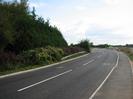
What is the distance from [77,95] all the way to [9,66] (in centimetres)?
1463

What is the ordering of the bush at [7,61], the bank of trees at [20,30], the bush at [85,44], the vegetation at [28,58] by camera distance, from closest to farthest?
the bush at [7,61], the vegetation at [28,58], the bank of trees at [20,30], the bush at [85,44]

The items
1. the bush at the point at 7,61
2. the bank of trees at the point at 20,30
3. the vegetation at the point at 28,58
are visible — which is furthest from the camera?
the bank of trees at the point at 20,30

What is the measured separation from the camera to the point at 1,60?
2992 cm

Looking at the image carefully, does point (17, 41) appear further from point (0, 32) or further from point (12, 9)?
point (0, 32)

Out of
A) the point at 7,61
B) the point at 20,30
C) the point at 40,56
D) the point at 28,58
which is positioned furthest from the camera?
the point at 20,30

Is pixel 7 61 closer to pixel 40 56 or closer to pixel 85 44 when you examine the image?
pixel 40 56

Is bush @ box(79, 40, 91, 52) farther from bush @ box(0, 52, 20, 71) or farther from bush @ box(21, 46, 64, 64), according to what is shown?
bush @ box(0, 52, 20, 71)

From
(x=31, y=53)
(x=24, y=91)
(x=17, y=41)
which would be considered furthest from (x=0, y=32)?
(x=24, y=91)

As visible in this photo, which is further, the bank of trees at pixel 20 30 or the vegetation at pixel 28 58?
the bank of trees at pixel 20 30

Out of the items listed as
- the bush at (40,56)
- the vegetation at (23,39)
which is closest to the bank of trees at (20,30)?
the vegetation at (23,39)

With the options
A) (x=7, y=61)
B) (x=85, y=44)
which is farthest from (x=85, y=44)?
(x=7, y=61)

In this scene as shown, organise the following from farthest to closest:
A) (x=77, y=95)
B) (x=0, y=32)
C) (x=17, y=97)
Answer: (x=0, y=32), (x=77, y=95), (x=17, y=97)

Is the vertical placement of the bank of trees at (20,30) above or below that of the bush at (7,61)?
above

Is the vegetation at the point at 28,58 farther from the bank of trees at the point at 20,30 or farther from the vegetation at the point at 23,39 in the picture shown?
the bank of trees at the point at 20,30
